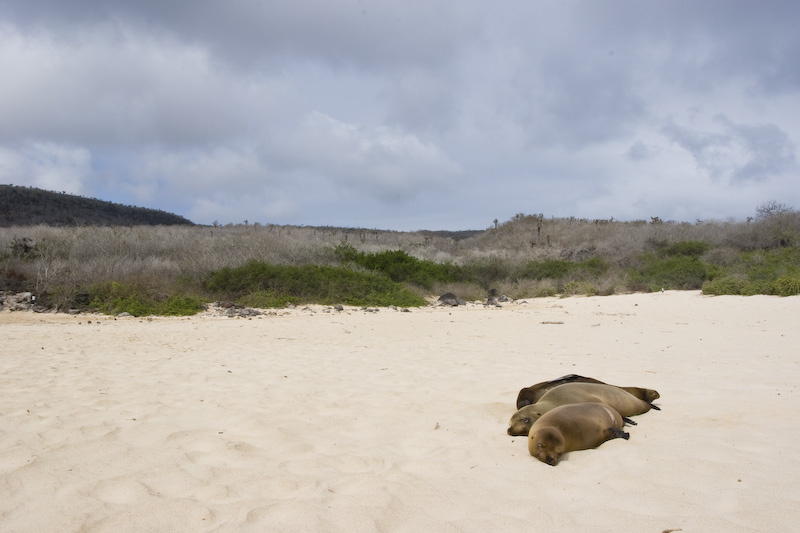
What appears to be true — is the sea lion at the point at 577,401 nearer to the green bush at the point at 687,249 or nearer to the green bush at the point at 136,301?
the green bush at the point at 136,301

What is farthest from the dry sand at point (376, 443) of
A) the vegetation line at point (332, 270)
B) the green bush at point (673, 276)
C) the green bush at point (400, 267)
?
the green bush at point (400, 267)

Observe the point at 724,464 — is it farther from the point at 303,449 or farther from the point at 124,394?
the point at 124,394

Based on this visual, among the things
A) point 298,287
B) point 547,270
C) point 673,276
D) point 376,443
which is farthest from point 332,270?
point 376,443

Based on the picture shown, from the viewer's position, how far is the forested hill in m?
42.7

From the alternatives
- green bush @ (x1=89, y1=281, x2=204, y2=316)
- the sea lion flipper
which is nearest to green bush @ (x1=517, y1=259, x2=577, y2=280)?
green bush @ (x1=89, y1=281, x2=204, y2=316)

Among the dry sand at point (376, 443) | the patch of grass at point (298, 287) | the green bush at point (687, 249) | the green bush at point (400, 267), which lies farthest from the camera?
the green bush at point (687, 249)

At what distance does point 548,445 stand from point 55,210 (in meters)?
53.9

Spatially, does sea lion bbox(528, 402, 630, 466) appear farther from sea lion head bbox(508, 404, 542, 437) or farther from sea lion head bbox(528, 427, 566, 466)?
sea lion head bbox(508, 404, 542, 437)

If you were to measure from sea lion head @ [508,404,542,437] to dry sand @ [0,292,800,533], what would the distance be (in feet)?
0.47

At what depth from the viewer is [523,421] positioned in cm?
379

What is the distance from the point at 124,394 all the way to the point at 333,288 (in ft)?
43.2

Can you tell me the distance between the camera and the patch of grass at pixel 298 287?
17641 mm

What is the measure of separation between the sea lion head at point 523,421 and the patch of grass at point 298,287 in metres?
13.7

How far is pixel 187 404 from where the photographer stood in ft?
15.9
